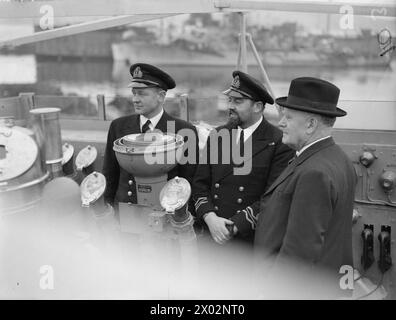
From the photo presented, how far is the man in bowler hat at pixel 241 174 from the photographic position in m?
2.28

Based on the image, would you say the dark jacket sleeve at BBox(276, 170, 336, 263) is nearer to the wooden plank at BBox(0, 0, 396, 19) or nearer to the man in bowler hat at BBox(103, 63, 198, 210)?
the man in bowler hat at BBox(103, 63, 198, 210)

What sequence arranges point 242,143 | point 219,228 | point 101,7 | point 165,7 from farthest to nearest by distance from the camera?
point 165,7 → point 101,7 → point 242,143 → point 219,228

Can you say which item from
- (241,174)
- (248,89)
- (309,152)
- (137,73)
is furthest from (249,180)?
(137,73)

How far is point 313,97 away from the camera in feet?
5.87

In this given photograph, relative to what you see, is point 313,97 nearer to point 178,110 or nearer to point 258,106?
point 258,106

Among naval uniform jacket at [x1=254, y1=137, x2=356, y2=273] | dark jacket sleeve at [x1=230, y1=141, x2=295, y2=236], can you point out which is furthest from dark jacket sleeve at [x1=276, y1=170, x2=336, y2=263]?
dark jacket sleeve at [x1=230, y1=141, x2=295, y2=236]

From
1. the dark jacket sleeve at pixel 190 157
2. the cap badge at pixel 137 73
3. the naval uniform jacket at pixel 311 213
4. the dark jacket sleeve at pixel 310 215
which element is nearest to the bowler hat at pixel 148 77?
the cap badge at pixel 137 73

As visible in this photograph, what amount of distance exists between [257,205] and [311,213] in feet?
2.19

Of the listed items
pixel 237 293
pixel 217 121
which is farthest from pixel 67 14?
pixel 237 293

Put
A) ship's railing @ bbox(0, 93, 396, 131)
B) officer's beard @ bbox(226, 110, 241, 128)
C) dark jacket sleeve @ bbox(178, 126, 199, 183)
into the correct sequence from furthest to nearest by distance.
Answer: ship's railing @ bbox(0, 93, 396, 131), dark jacket sleeve @ bbox(178, 126, 199, 183), officer's beard @ bbox(226, 110, 241, 128)

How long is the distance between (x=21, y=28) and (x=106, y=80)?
31941 millimetres

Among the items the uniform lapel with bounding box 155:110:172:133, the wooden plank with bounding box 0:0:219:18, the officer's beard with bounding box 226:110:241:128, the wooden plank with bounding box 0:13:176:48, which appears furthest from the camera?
the wooden plank with bounding box 0:13:176:48

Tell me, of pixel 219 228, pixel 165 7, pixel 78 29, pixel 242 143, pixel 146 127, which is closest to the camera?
pixel 219 228

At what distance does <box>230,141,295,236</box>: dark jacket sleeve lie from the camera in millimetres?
2256
